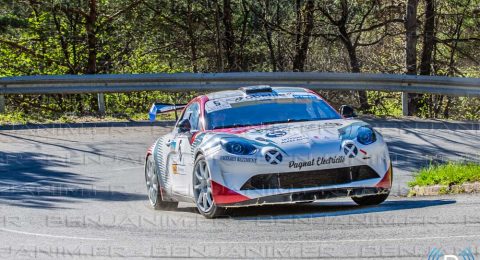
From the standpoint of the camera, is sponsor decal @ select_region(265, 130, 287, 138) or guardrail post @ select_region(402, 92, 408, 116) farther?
guardrail post @ select_region(402, 92, 408, 116)

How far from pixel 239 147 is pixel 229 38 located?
2158cm

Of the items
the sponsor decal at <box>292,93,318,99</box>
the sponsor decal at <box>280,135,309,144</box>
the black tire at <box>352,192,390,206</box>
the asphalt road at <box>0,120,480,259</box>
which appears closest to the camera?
the asphalt road at <box>0,120,480,259</box>

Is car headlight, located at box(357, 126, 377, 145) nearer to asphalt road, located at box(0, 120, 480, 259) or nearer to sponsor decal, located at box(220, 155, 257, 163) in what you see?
asphalt road, located at box(0, 120, 480, 259)

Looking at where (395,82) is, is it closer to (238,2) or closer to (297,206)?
(297,206)

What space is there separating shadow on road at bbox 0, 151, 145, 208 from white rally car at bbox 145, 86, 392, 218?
1831mm

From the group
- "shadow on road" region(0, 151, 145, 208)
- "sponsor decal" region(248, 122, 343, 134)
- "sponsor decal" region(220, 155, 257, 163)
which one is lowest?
"shadow on road" region(0, 151, 145, 208)

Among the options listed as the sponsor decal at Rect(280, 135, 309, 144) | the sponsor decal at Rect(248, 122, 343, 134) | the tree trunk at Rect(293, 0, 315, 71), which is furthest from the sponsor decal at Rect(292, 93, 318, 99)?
the tree trunk at Rect(293, 0, 315, 71)

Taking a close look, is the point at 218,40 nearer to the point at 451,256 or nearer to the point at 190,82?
the point at 190,82

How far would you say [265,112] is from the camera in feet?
34.3

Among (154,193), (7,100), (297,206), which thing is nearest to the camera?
(297,206)

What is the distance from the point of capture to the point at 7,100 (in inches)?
1106

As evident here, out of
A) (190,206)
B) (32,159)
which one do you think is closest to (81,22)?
(32,159)

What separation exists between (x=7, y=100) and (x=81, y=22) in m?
3.98

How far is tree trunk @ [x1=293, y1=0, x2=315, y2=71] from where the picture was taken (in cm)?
2861
